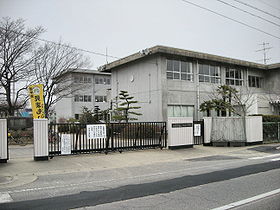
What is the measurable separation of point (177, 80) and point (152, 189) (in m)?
18.4

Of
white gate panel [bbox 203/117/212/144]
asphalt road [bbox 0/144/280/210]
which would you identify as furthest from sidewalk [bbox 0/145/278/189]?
white gate panel [bbox 203/117/212/144]

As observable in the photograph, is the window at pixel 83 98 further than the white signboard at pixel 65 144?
Yes

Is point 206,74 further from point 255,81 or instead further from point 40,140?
point 40,140

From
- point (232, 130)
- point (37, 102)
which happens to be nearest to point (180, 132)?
point (232, 130)

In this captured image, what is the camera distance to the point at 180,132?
1571 cm

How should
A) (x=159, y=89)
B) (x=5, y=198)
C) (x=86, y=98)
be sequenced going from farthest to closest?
(x=86, y=98) → (x=159, y=89) → (x=5, y=198)

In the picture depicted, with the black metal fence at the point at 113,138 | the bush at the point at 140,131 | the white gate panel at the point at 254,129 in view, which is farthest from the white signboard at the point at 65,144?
the white gate panel at the point at 254,129

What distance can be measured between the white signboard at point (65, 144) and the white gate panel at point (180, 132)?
18.4 feet

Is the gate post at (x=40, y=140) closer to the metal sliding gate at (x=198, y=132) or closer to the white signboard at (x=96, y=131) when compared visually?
the white signboard at (x=96, y=131)

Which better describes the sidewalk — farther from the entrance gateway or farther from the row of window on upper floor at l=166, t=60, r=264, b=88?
the row of window on upper floor at l=166, t=60, r=264, b=88

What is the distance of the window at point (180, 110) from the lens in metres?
24.1

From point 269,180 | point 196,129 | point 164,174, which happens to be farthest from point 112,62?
point 269,180

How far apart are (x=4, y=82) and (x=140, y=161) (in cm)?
1606

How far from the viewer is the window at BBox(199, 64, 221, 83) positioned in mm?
26795
